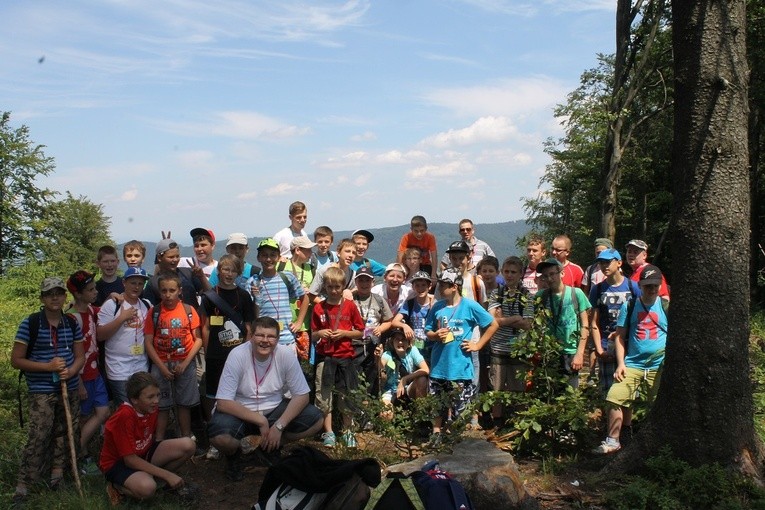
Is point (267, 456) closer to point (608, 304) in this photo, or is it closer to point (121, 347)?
point (121, 347)

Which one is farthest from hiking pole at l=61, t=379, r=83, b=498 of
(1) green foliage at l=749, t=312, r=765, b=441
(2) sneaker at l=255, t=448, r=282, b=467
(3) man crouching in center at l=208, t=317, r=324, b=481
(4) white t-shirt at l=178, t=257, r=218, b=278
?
(1) green foliage at l=749, t=312, r=765, b=441

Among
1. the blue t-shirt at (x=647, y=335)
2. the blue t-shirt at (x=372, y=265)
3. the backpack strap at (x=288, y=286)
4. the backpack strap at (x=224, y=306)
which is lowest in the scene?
the blue t-shirt at (x=647, y=335)

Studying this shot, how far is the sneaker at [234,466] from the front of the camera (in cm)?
546

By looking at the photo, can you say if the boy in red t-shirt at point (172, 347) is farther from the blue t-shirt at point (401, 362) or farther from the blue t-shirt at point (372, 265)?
the blue t-shirt at point (372, 265)

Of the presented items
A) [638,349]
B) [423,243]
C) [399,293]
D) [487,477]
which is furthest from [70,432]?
[638,349]

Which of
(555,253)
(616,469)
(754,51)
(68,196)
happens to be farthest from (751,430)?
(68,196)

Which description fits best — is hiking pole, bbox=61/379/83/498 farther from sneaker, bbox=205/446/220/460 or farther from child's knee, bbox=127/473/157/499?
sneaker, bbox=205/446/220/460

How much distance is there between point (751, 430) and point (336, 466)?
3.27m

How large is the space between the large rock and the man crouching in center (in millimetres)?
974

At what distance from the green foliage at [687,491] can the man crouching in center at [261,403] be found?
2.60 meters

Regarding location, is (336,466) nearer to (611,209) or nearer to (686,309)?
(686,309)

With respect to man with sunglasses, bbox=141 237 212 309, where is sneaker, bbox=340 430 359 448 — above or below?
below

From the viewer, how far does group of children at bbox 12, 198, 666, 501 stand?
17.2 ft

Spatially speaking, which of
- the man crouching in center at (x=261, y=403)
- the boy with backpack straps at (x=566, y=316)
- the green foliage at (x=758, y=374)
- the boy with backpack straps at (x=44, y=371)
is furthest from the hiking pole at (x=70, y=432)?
the green foliage at (x=758, y=374)
